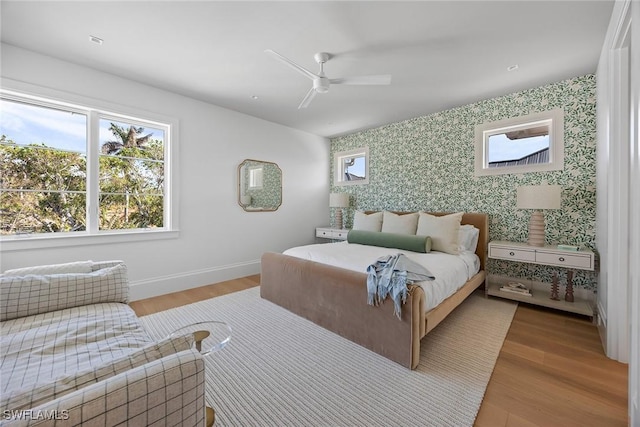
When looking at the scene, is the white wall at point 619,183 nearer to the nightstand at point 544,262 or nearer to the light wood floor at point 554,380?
the light wood floor at point 554,380

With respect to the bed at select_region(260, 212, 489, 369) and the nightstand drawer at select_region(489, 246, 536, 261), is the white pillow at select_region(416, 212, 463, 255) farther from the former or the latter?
the nightstand drawer at select_region(489, 246, 536, 261)

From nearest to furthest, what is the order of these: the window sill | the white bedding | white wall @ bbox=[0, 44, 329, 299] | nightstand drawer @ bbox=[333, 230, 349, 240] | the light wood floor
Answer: the light wood floor < the white bedding < the window sill < white wall @ bbox=[0, 44, 329, 299] < nightstand drawer @ bbox=[333, 230, 349, 240]

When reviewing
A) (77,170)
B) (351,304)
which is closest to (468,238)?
(351,304)

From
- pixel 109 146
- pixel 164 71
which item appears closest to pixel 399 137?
pixel 164 71

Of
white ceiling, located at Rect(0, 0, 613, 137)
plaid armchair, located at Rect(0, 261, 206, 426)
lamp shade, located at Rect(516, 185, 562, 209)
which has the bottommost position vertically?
plaid armchair, located at Rect(0, 261, 206, 426)

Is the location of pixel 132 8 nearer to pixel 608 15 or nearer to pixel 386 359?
pixel 386 359

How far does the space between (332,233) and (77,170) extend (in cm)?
365

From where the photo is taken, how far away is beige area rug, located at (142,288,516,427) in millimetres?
1414

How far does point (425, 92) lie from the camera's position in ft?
10.5

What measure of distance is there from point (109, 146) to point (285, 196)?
101 inches

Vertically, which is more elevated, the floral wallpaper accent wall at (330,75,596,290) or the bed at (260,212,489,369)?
the floral wallpaper accent wall at (330,75,596,290)

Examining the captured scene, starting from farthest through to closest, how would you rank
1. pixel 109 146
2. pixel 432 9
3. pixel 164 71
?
pixel 109 146 < pixel 164 71 < pixel 432 9

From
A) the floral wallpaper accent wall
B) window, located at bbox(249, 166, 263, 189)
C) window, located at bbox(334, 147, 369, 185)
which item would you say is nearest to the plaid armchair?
window, located at bbox(249, 166, 263, 189)

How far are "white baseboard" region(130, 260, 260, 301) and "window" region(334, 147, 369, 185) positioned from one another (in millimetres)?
2435
